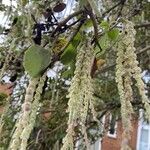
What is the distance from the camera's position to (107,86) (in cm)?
287

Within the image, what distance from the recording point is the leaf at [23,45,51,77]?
77 cm

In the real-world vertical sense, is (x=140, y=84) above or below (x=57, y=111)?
below

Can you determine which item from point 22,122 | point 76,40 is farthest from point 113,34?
point 22,122

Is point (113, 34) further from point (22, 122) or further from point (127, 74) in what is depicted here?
point (22, 122)

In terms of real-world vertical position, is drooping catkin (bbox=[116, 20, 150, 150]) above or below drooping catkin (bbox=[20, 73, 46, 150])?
above

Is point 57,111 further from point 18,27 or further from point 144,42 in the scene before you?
point 18,27

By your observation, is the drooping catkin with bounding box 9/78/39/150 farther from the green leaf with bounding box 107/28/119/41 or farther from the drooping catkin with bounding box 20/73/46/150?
the green leaf with bounding box 107/28/119/41

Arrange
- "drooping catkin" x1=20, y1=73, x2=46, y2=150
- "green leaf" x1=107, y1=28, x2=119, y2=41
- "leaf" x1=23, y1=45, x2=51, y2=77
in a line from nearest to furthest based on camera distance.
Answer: "drooping catkin" x1=20, y1=73, x2=46, y2=150
"leaf" x1=23, y1=45, x2=51, y2=77
"green leaf" x1=107, y1=28, x2=119, y2=41

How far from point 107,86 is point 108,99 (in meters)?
0.20

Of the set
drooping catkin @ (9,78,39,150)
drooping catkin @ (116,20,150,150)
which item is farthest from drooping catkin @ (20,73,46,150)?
drooping catkin @ (116,20,150,150)

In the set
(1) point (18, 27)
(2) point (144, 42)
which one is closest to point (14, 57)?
(1) point (18, 27)

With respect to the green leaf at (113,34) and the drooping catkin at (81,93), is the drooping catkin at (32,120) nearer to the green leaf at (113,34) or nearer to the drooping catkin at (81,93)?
the drooping catkin at (81,93)

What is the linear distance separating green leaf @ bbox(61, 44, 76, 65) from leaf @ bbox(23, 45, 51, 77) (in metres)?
0.07

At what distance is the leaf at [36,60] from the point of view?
2.51ft
